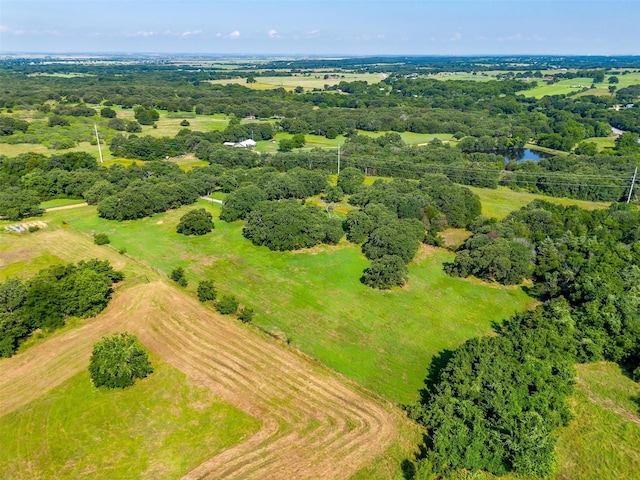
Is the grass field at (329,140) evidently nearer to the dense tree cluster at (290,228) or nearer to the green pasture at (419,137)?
the green pasture at (419,137)

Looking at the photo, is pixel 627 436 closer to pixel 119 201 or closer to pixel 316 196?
pixel 316 196

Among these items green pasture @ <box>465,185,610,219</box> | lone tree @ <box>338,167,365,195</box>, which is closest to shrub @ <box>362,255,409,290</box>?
green pasture @ <box>465,185,610,219</box>

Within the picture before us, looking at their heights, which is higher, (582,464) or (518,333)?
(518,333)

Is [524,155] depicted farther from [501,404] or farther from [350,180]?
[501,404]

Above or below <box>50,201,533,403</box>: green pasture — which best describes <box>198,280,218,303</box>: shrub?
above

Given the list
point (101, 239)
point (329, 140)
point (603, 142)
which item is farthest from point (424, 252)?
point (603, 142)

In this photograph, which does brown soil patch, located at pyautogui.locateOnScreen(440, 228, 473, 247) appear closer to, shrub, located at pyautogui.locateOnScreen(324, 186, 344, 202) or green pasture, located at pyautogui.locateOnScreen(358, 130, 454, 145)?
shrub, located at pyautogui.locateOnScreen(324, 186, 344, 202)

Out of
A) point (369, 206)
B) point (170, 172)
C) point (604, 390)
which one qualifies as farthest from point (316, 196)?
point (604, 390)
